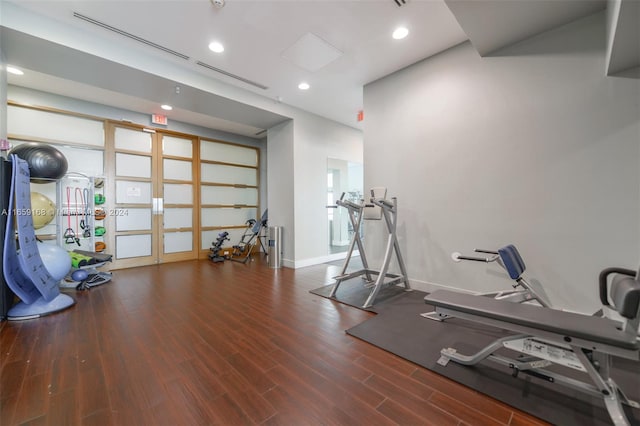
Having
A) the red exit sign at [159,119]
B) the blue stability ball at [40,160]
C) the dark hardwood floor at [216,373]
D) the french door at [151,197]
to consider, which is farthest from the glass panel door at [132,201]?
the dark hardwood floor at [216,373]

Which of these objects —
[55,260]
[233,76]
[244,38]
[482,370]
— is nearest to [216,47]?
[244,38]

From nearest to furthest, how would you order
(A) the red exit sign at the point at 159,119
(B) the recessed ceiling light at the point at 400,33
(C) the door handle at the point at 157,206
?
(B) the recessed ceiling light at the point at 400,33 < (A) the red exit sign at the point at 159,119 < (C) the door handle at the point at 157,206

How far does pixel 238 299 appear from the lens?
3434 millimetres

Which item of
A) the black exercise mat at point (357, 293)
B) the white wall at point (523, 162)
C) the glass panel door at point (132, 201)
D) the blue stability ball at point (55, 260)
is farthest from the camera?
the glass panel door at point (132, 201)

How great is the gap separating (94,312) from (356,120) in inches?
236

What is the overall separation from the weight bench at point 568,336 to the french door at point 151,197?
20.2 ft

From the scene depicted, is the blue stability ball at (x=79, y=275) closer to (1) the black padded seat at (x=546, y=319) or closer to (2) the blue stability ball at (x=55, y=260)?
(2) the blue stability ball at (x=55, y=260)

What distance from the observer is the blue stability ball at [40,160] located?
3.34 meters

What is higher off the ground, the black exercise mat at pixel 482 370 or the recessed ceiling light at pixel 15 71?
the recessed ceiling light at pixel 15 71

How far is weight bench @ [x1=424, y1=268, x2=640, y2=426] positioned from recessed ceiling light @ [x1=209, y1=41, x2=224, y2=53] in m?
3.90

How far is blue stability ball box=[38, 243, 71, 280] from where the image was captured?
3.13m

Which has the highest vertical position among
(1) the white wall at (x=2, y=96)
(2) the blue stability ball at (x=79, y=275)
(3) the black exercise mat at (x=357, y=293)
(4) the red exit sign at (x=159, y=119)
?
(4) the red exit sign at (x=159, y=119)

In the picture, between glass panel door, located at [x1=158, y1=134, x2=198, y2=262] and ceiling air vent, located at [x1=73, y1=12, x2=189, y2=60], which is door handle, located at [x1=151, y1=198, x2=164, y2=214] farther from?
ceiling air vent, located at [x1=73, y1=12, x2=189, y2=60]

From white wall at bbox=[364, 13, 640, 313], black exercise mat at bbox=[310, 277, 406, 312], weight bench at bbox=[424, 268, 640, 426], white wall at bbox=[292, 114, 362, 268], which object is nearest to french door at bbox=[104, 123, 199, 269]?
white wall at bbox=[292, 114, 362, 268]
